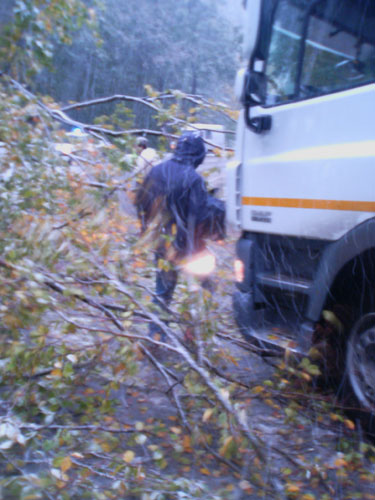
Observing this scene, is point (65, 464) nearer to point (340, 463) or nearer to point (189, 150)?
point (340, 463)

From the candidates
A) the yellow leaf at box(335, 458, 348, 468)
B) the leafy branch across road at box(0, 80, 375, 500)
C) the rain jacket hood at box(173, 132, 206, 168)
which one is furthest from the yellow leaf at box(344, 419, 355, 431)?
the rain jacket hood at box(173, 132, 206, 168)

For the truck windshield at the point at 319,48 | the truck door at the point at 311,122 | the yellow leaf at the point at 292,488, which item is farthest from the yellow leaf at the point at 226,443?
the truck windshield at the point at 319,48

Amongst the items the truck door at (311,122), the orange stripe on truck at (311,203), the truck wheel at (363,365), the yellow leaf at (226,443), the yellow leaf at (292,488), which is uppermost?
the truck door at (311,122)

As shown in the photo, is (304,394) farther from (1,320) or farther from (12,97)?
(12,97)

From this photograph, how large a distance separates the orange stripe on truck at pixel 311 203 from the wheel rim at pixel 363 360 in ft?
2.18

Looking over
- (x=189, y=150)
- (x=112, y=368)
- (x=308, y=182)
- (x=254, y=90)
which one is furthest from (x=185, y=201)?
(x=112, y=368)

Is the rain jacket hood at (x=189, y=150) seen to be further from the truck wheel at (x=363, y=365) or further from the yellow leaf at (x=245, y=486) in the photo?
the yellow leaf at (x=245, y=486)

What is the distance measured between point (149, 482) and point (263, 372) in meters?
1.89

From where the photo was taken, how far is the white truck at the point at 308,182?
329 cm

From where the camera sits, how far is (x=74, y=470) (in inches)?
112

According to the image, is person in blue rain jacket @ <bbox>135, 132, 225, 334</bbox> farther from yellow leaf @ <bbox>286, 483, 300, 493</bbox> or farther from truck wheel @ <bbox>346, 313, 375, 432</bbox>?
yellow leaf @ <bbox>286, 483, 300, 493</bbox>

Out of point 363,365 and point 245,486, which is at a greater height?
point 363,365

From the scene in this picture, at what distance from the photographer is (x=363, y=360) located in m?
3.41

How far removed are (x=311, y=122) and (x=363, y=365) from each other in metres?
1.60
